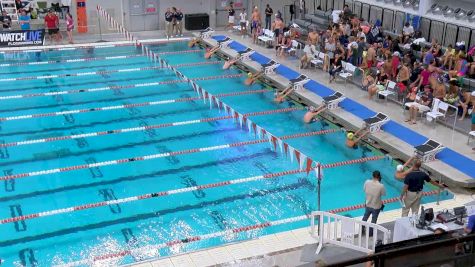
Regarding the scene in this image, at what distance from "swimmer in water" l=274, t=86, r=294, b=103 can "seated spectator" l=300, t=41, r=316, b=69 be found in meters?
2.01

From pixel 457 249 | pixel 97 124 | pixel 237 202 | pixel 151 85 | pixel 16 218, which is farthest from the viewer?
pixel 151 85

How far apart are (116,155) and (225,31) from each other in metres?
12.5

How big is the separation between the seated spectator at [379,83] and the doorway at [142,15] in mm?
11856

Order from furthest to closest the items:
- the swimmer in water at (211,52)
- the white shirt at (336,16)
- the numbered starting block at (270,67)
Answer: the white shirt at (336,16) → the swimmer in water at (211,52) → the numbered starting block at (270,67)

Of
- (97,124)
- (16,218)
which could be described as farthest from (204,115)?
(16,218)

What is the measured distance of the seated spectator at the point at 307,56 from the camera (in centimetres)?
1766

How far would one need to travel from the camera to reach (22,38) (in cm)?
2081

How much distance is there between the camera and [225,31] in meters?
23.7

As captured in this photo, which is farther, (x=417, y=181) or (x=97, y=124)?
(x=97, y=124)

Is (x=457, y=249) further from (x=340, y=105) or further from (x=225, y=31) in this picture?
(x=225, y=31)

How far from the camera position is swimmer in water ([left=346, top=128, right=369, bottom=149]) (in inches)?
499

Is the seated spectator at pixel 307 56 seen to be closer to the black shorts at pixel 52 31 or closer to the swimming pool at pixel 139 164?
the swimming pool at pixel 139 164

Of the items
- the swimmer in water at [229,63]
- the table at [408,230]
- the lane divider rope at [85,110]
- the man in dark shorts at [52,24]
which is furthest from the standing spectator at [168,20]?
the table at [408,230]

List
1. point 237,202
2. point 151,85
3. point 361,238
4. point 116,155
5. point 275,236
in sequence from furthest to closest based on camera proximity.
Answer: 1. point 151,85
2. point 116,155
3. point 237,202
4. point 275,236
5. point 361,238
